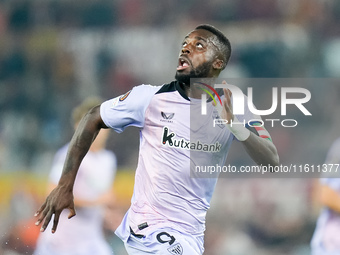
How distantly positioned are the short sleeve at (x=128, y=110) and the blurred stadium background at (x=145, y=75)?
294cm

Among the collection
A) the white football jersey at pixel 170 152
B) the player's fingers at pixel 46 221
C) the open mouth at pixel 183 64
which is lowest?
the player's fingers at pixel 46 221

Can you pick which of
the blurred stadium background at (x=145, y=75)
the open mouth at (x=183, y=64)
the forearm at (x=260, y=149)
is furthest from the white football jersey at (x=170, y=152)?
the blurred stadium background at (x=145, y=75)

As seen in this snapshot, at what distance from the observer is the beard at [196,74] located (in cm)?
396

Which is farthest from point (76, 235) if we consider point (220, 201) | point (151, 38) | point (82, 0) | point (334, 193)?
point (82, 0)

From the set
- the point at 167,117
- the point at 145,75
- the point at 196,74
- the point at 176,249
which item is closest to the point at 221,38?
the point at 196,74

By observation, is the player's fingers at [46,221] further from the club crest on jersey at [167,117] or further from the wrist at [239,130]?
the wrist at [239,130]

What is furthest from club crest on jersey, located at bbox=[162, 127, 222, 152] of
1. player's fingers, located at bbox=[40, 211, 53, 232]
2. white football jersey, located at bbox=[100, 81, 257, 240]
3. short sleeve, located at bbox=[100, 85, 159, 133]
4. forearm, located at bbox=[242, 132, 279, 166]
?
player's fingers, located at bbox=[40, 211, 53, 232]

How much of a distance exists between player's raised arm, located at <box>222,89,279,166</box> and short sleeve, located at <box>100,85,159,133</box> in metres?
0.60

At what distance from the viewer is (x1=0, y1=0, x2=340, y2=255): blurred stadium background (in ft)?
23.0

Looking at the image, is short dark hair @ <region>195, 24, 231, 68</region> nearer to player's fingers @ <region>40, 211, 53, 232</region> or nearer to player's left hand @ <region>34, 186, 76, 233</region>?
player's left hand @ <region>34, 186, 76, 233</region>

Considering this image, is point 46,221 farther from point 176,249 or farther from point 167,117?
point 167,117

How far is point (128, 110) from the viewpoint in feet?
12.8

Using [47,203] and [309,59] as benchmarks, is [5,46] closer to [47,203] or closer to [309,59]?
[309,59]

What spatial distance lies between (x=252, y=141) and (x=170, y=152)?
0.51 m
